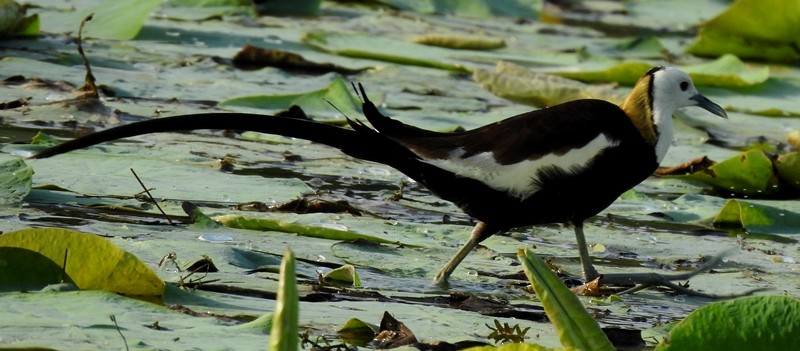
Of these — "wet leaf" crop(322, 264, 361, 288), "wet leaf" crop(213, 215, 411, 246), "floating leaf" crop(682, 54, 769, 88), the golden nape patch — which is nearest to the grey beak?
the golden nape patch

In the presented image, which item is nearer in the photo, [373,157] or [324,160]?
[373,157]

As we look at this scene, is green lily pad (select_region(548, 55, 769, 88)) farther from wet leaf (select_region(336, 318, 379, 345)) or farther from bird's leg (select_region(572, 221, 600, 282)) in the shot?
wet leaf (select_region(336, 318, 379, 345))

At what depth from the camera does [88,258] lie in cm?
289

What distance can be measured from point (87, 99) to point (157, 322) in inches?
112

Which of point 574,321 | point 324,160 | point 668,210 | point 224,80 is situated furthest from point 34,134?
point 574,321

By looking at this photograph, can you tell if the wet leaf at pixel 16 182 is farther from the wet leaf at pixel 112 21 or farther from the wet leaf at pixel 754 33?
Result: the wet leaf at pixel 754 33

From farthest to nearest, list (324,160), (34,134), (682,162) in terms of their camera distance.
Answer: (682,162) < (324,160) < (34,134)

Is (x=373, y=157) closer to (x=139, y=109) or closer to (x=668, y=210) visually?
(x=668, y=210)

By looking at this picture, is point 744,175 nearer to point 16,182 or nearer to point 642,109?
point 642,109

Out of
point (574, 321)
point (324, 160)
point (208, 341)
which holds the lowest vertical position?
point (324, 160)

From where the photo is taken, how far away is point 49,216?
3895mm

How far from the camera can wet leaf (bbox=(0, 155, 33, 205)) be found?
3.90 m

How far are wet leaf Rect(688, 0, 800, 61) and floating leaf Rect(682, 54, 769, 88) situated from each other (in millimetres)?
492

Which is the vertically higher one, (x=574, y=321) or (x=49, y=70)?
(x=574, y=321)
